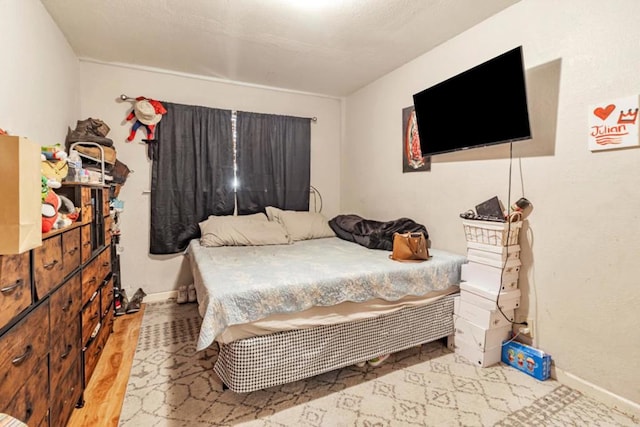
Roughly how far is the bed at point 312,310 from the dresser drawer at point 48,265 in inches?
25.6

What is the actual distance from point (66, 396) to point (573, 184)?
294 cm

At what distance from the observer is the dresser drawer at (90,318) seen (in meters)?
1.76

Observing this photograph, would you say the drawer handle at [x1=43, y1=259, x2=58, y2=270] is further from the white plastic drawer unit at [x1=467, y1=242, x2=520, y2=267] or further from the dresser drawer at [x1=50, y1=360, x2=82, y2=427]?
the white plastic drawer unit at [x1=467, y1=242, x2=520, y2=267]

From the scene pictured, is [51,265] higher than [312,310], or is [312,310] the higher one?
[51,265]

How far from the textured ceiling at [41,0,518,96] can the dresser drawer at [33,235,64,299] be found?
5.63ft

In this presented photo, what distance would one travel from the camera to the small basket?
6.67ft

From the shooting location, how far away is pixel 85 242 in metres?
1.80

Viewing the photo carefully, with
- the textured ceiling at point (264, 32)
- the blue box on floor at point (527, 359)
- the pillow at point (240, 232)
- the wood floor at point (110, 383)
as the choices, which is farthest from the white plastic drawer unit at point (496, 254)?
the wood floor at point (110, 383)

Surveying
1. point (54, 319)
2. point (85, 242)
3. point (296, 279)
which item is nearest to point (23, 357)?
point (54, 319)

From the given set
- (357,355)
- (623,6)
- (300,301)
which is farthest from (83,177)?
(623,6)

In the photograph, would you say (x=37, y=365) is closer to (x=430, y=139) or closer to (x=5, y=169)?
(x=5, y=169)

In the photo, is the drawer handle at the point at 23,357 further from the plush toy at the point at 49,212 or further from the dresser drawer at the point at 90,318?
the dresser drawer at the point at 90,318

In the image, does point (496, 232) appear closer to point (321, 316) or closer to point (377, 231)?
point (377, 231)

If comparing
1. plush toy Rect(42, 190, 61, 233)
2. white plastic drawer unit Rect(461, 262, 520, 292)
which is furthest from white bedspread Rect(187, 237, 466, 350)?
plush toy Rect(42, 190, 61, 233)
